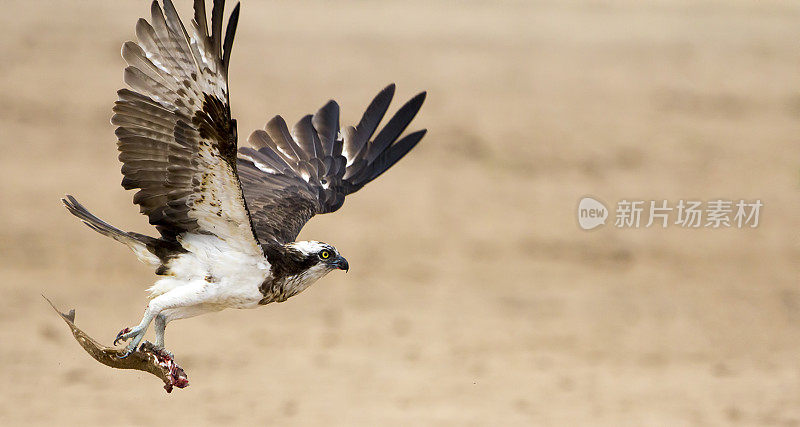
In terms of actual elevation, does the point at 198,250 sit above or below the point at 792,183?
below

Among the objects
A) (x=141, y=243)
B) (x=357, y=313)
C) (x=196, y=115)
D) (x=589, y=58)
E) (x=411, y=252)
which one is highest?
(x=589, y=58)

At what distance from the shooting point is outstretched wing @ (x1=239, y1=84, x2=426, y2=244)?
926 centimetres

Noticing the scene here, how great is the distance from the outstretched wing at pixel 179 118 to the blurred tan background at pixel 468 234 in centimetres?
728

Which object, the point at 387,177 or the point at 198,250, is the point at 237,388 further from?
the point at 198,250

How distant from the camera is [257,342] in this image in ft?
53.0

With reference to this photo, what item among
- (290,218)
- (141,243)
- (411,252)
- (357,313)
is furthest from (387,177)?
(141,243)

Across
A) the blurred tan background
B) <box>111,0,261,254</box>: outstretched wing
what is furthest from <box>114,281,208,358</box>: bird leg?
the blurred tan background

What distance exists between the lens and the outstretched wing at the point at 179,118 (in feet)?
21.4

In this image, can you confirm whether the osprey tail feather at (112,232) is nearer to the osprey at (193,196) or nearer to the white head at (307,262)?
the osprey at (193,196)

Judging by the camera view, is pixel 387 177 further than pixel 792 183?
No

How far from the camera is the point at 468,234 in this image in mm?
19156

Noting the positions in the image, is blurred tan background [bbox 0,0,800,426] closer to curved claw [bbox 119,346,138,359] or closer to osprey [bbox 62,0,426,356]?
osprey [bbox 62,0,426,356]

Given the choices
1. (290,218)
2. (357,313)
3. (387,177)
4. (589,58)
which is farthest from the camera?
(589,58)

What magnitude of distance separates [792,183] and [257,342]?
37.3ft
